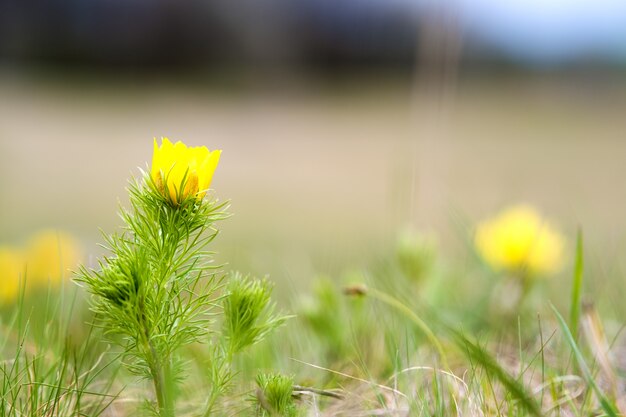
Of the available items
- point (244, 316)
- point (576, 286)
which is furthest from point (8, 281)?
point (576, 286)

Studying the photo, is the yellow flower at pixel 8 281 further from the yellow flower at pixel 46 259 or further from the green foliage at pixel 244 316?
the green foliage at pixel 244 316

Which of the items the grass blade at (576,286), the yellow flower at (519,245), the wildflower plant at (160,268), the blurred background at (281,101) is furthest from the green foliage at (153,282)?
the blurred background at (281,101)

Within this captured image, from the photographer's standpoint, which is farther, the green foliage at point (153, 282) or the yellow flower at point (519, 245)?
the yellow flower at point (519, 245)

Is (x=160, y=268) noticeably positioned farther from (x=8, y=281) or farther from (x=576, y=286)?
(x=8, y=281)

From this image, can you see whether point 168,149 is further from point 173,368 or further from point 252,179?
point 252,179

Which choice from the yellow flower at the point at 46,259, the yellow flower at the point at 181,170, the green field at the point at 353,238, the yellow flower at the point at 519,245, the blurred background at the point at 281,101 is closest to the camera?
the yellow flower at the point at 181,170

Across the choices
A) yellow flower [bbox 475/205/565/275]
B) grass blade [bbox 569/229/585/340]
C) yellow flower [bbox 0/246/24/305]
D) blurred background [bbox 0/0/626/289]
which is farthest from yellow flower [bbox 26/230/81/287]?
blurred background [bbox 0/0/626/289]

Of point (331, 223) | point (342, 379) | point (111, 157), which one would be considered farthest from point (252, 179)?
point (342, 379)
